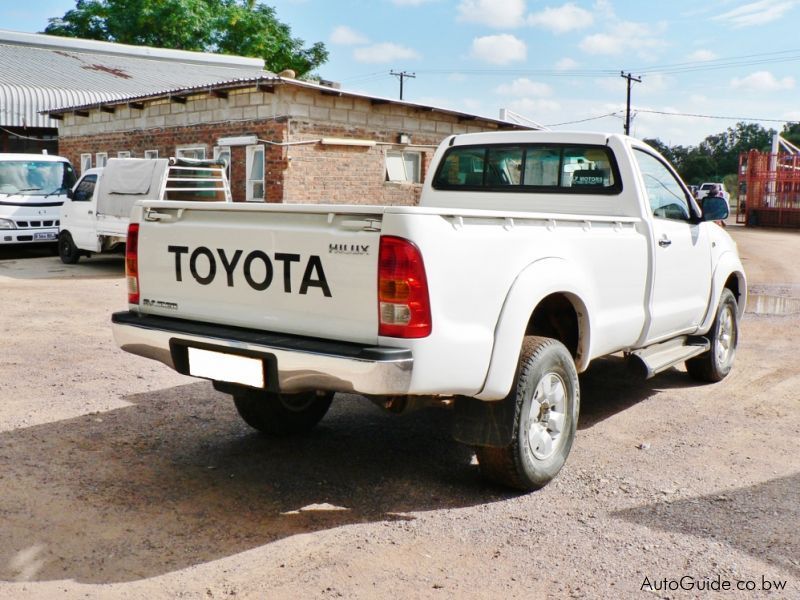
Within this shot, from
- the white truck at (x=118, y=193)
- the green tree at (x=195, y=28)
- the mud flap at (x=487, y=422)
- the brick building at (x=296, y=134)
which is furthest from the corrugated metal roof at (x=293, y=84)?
the green tree at (x=195, y=28)

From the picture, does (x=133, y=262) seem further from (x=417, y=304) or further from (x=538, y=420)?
(x=538, y=420)

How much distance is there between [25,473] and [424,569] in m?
2.29

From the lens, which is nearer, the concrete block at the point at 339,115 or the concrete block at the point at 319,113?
the concrete block at the point at 319,113

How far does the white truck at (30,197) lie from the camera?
16.1 metres

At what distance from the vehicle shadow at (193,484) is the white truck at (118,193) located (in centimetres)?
893

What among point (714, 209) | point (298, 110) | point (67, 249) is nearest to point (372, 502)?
point (714, 209)

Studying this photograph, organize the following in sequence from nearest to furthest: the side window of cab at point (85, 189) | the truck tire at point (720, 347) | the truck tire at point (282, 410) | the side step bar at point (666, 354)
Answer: the truck tire at point (282, 410)
the side step bar at point (666, 354)
the truck tire at point (720, 347)
the side window of cab at point (85, 189)

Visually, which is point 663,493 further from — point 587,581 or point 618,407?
point 618,407

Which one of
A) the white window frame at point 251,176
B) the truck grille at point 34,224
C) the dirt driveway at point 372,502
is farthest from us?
the white window frame at point 251,176

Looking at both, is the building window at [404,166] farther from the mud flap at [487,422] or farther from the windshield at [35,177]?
the mud flap at [487,422]

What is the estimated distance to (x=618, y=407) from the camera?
5.96m

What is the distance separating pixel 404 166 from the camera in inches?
796

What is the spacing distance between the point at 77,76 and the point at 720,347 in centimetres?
2790

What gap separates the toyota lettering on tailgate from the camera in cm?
367
